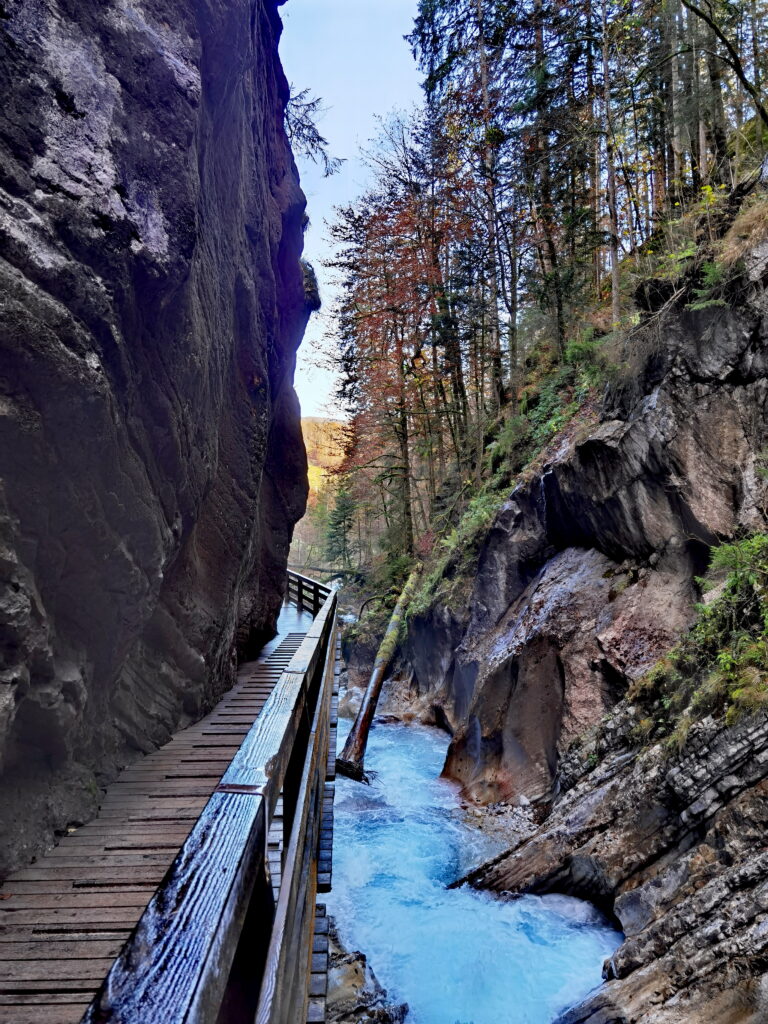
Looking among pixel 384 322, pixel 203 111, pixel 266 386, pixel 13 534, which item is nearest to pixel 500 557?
pixel 266 386

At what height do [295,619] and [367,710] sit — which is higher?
[295,619]

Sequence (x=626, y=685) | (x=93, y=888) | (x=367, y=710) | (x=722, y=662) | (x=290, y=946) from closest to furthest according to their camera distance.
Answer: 1. (x=290, y=946)
2. (x=93, y=888)
3. (x=722, y=662)
4. (x=626, y=685)
5. (x=367, y=710)

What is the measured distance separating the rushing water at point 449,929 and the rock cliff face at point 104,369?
11.6ft

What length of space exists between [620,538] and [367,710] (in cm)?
730

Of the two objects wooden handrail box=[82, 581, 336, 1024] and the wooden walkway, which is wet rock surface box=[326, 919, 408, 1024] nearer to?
the wooden walkway

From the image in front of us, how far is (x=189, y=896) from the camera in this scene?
3.71 ft

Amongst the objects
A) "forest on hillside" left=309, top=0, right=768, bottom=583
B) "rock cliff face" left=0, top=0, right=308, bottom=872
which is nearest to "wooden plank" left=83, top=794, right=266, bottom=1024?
"rock cliff face" left=0, top=0, right=308, bottom=872

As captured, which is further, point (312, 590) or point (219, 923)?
point (312, 590)

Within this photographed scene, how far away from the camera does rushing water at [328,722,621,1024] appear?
5648 mm

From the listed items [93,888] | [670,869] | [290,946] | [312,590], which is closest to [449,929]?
[670,869]

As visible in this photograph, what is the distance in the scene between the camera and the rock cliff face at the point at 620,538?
24.6ft

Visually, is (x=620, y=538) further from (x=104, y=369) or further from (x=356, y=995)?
(x=104, y=369)

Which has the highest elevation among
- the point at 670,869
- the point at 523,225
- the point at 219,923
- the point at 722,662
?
the point at 523,225

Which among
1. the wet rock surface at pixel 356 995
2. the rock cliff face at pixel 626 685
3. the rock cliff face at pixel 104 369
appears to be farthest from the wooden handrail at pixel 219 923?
the rock cliff face at pixel 626 685
